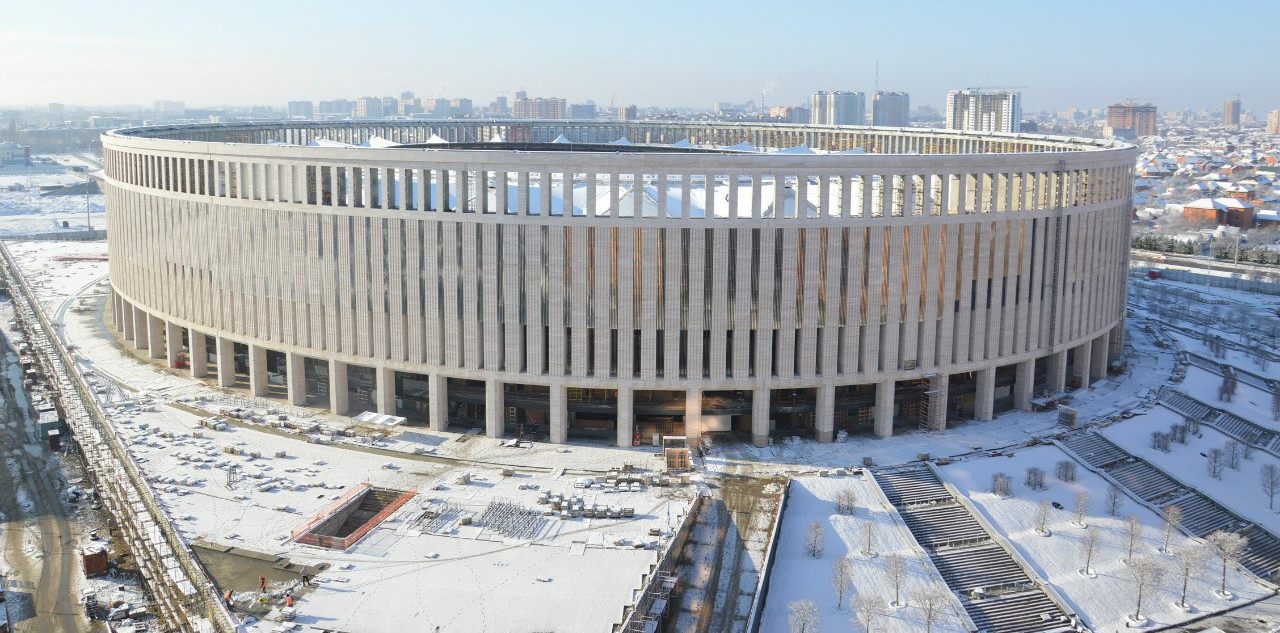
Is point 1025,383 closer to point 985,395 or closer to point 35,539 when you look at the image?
point 985,395

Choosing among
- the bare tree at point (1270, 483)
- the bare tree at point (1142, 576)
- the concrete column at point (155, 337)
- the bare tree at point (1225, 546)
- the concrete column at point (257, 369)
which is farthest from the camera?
the concrete column at point (155, 337)

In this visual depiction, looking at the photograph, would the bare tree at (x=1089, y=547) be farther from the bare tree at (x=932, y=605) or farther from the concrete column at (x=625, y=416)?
the concrete column at (x=625, y=416)

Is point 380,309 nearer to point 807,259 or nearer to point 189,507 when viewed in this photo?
point 189,507

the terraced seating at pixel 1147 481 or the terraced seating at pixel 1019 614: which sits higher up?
the terraced seating at pixel 1147 481

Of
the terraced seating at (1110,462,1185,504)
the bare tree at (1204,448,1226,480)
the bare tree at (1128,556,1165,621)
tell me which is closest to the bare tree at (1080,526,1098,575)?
the bare tree at (1128,556,1165,621)

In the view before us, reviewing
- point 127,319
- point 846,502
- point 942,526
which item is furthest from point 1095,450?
point 127,319

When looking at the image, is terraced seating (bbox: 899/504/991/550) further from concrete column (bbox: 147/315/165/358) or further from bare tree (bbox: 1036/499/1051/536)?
concrete column (bbox: 147/315/165/358)

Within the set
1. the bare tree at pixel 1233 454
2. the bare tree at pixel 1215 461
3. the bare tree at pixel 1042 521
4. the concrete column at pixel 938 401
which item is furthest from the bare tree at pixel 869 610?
the bare tree at pixel 1233 454
